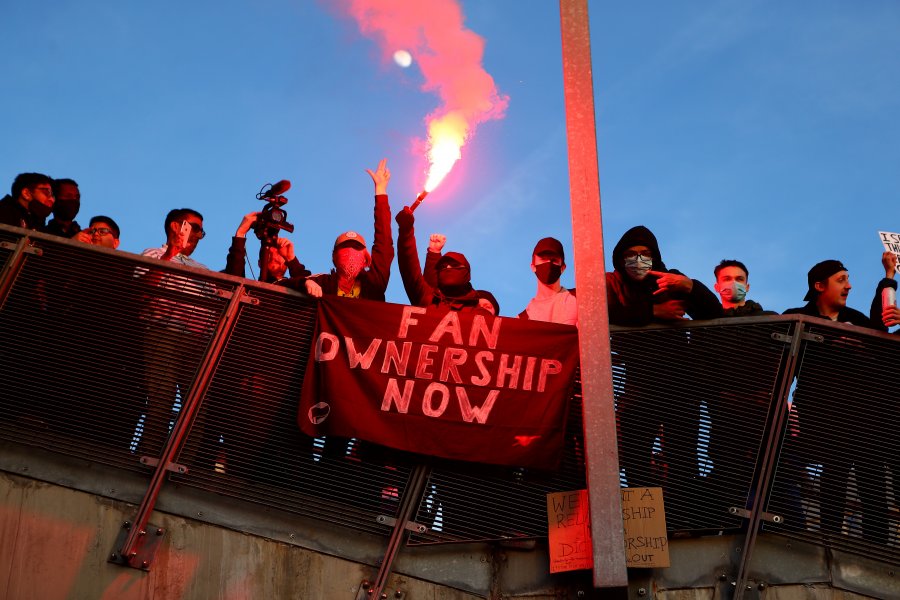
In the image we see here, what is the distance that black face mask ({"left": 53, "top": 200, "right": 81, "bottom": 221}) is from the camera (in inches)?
377

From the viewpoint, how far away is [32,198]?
9266 millimetres

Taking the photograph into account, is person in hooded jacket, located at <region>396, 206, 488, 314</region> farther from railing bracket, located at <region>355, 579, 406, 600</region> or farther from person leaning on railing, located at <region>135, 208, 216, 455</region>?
railing bracket, located at <region>355, 579, 406, 600</region>

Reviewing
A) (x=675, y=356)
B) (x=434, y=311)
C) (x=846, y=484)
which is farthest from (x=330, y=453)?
(x=846, y=484)

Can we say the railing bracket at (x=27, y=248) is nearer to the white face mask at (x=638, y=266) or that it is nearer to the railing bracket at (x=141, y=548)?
the railing bracket at (x=141, y=548)

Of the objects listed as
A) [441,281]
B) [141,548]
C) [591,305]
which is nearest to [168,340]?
[141,548]

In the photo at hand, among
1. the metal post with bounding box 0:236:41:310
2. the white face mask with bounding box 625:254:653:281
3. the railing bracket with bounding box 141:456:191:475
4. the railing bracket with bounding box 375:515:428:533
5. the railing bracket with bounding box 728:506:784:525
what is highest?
the white face mask with bounding box 625:254:653:281

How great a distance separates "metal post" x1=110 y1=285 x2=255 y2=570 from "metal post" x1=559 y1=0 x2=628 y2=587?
8.34ft

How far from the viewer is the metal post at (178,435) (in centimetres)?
748

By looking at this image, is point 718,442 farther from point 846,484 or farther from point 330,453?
point 330,453

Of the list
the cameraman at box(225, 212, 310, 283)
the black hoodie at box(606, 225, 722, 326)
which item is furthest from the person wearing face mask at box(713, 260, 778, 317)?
the cameraman at box(225, 212, 310, 283)

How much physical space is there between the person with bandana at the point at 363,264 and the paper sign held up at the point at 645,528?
2624 mm

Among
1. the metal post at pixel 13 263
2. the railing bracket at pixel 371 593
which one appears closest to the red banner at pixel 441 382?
the railing bracket at pixel 371 593

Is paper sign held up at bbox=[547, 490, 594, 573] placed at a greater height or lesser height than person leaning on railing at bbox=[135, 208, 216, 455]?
lesser

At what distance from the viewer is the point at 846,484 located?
7.68 metres
